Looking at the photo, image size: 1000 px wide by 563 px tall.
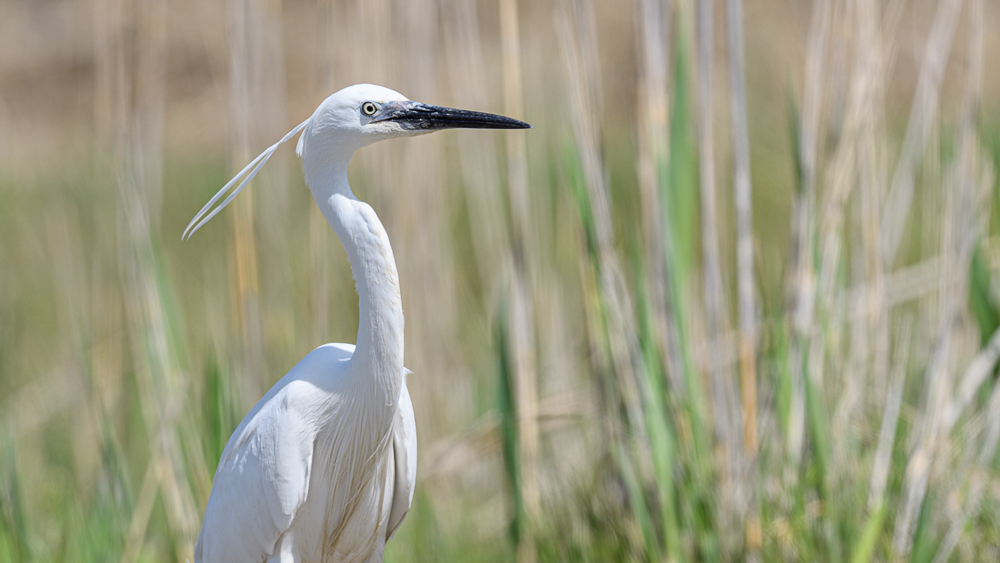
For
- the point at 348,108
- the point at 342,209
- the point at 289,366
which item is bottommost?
the point at 289,366

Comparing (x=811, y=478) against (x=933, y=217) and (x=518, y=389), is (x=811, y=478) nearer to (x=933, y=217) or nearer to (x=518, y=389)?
(x=518, y=389)

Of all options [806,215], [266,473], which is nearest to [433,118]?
[266,473]

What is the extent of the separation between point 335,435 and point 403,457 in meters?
0.14

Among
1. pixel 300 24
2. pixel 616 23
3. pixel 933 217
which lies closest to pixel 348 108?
pixel 933 217

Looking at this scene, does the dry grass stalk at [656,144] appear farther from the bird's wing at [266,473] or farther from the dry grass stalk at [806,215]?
the bird's wing at [266,473]

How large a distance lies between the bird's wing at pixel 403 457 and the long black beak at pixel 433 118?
1.67 feet

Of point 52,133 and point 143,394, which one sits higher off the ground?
point 52,133

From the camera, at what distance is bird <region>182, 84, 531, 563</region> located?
1270 mm

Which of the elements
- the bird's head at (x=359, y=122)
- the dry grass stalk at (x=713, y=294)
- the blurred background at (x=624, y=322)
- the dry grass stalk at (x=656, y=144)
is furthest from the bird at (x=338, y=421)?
the dry grass stalk at (x=713, y=294)

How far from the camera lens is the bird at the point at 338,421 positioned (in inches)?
A: 50.0

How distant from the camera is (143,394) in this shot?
2.53 meters

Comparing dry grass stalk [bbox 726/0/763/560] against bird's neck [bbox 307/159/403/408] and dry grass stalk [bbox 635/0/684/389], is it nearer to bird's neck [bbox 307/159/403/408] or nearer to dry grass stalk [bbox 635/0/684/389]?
dry grass stalk [bbox 635/0/684/389]

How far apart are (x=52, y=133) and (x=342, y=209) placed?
828cm

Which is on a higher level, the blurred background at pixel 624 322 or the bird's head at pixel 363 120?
the bird's head at pixel 363 120
